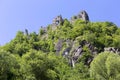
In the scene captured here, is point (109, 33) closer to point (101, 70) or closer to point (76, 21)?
point (76, 21)

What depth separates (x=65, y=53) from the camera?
301ft

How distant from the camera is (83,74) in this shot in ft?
246

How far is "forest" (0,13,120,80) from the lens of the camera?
54372mm

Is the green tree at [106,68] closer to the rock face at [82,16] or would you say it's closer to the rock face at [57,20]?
the rock face at [57,20]

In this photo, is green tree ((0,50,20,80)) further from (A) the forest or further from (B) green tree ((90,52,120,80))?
(B) green tree ((90,52,120,80))

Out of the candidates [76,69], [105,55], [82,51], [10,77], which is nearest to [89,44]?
[82,51]

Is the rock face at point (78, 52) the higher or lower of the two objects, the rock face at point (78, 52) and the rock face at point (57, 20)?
the lower

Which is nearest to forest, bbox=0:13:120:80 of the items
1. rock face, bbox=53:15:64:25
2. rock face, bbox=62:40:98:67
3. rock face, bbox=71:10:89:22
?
rock face, bbox=62:40:98:67

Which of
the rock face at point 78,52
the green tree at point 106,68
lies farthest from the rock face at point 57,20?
the green tree at point 106,68

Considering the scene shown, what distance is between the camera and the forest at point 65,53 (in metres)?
54.4

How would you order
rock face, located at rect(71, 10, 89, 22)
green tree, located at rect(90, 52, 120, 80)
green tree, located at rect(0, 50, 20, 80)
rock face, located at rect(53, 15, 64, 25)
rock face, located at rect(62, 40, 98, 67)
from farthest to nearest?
rock face, located at rect(71, 10, 89, 22) < rock face, located at rect(53, 15, 64, 25) < rock face, located at rect(62, 40, 98, 67) < green tree, located at rect(90, 52, 120, 80) < green tree, located at rect(0, 50, 20, 80)

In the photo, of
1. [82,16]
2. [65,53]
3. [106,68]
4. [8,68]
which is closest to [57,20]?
[82,16]

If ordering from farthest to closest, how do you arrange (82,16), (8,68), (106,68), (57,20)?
(82,16) → (57,20) → (106,68) → (8,68)

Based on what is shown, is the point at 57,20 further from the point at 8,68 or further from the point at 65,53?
the point at 8,68
